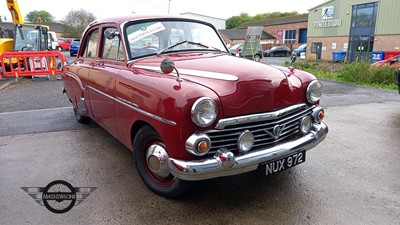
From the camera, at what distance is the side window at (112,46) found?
12.2 feet

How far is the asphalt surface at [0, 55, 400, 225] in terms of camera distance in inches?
109

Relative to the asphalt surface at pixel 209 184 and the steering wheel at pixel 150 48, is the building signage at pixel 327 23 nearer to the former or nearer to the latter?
the asphalt surface at pixel 209 184

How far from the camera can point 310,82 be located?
128 inches

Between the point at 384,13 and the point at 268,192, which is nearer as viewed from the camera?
the point at 268,192

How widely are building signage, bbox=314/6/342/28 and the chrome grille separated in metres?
29.8

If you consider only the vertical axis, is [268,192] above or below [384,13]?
below

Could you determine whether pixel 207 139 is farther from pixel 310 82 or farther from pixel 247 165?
pixel 310 82

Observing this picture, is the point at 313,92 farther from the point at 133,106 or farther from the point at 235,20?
the point at 235,20

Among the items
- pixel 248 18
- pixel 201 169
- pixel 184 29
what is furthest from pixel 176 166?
pixel 248 18

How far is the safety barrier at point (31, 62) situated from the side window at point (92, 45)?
6819 millimetres

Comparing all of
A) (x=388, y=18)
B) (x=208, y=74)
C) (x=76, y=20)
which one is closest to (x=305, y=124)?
(x=208, y=74)

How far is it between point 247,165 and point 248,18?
82.3 m

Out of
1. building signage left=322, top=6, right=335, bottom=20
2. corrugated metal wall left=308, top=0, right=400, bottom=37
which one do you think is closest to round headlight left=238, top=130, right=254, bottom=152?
corrugated metal wall left=308, top=0, right=400, bottom=37

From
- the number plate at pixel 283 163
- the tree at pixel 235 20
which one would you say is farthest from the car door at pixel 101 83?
the tree at pixel 235 20
